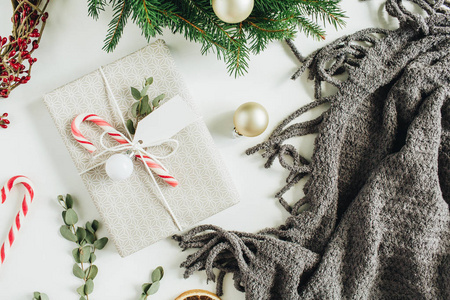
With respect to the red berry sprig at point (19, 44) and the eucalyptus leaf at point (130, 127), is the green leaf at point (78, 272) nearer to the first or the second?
the eucalyptus leaf at point (130, 127)

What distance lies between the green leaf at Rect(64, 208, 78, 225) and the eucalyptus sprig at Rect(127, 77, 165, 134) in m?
0.32

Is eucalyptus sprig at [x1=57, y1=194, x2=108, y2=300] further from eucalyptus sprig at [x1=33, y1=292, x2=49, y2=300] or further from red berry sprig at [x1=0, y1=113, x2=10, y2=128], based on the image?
red berry sprig at [x1=0, y1=113, x2=10, y2=128]

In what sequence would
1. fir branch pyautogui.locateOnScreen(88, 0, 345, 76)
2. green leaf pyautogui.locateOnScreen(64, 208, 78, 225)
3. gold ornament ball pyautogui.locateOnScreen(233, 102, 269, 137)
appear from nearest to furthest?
fir branch pyautogui.locateOnScreen(88, 0, 345, 76) < gold ornament ball pyautogui.locateOnScreen(233, 102, 269, 137) < green leaf pyautogui.locateOnScreen(64, 208, 78, 225)

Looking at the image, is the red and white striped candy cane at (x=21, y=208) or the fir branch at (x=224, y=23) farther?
the red and white striped candy cane at (x=21, y=208)

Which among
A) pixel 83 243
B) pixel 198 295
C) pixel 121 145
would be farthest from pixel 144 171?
pixel 198 295

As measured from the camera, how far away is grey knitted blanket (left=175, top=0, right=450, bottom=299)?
1032mm

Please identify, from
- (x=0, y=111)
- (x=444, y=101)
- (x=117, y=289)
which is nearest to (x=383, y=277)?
(x=444, y=101)

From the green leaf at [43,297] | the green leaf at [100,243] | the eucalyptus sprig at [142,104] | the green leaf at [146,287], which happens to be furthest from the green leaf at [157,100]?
the green leaf at [43,297]

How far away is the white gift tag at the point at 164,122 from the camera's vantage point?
101 cm

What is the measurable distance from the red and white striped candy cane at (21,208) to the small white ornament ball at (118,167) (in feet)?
1.09

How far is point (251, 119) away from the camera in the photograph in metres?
1.00

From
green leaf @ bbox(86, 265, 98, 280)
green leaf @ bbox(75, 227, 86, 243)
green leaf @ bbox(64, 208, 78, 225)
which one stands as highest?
green leaf @ bbox(64, 208, 78, 225)

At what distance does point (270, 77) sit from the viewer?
114 centimetres

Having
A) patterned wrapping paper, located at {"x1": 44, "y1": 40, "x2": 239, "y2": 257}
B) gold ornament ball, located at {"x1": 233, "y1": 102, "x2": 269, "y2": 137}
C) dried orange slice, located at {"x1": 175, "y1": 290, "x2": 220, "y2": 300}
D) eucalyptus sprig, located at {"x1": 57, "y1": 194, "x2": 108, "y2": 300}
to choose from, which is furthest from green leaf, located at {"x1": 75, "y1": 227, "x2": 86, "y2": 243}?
gold ornament ball, located at {"x1": 233, "y1": 102, "x2": 269, "y2": 137}
